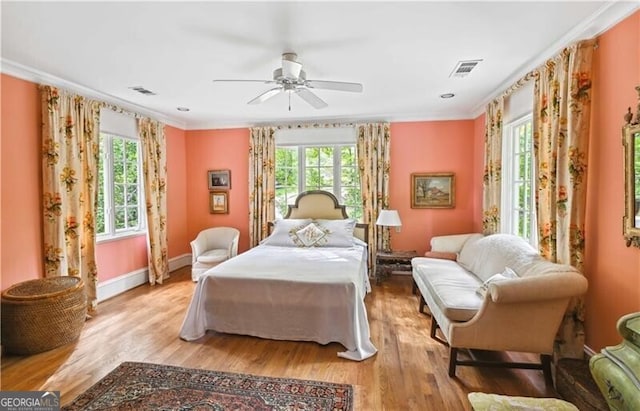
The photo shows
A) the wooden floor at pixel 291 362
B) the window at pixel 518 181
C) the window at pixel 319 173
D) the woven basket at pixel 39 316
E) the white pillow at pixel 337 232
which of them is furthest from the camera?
the window at pixel 319 173

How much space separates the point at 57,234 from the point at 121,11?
2449mm

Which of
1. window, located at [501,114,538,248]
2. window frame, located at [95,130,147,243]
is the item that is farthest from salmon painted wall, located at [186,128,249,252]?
window, located at [501,114,538,248]

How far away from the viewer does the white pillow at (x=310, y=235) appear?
4449 mm

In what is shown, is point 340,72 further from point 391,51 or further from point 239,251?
point 239,251

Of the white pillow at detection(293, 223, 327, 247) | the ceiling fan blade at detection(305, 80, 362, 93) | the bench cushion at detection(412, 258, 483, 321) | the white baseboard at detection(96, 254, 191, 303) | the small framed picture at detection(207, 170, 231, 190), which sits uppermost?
the ceiling fan blade at detection(305, 80, 362, 93)

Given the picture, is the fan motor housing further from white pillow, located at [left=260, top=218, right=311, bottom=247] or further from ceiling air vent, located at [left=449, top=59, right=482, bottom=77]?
white pillow, located at [left=260, top=218, right=311, bottom=247]

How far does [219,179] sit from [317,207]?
1850mm

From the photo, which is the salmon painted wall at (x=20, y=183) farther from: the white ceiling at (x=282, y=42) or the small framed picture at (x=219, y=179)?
the small framed picture at (x=219, y=179)

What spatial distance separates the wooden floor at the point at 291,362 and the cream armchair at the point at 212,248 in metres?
1.22

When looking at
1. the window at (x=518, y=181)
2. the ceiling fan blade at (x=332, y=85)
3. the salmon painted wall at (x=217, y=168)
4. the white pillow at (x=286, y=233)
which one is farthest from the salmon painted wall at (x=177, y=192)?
the window at (x=518, y=181)

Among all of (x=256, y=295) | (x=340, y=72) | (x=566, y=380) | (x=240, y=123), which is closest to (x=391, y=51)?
(x=340, y=72)

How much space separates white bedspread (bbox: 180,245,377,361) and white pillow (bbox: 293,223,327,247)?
3.85 ft

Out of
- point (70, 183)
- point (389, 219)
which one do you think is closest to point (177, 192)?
point (70, 183)

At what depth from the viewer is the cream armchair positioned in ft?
15.6
